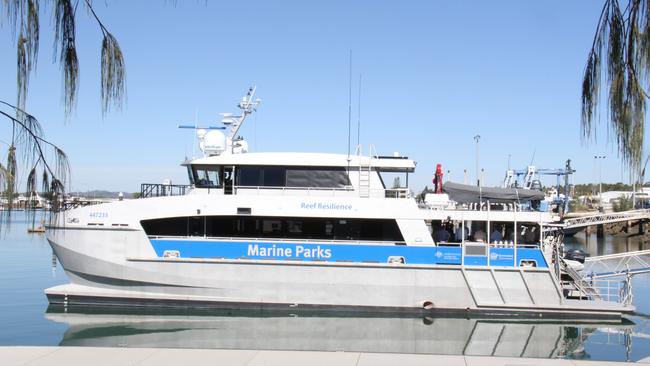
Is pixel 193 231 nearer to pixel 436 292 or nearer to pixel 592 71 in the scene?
pixel 436 292

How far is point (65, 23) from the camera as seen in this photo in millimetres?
4066

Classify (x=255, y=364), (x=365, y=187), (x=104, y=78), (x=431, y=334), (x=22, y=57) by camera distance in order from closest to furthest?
(x=22, y=57) < (x=104, y=78) < (x=255, y=364) < (x=431, y=334) < (x=365, y=187)

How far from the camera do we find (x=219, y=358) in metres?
6.37

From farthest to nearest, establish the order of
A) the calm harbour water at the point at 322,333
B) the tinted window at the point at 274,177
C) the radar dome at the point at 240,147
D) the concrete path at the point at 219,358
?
the radar dome at the point at 240,147 → the tinted window at the point at 274,177 → the calm harbour water at the point at 322,333 → the concrete path at the point at 219,358

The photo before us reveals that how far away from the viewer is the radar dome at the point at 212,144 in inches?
644

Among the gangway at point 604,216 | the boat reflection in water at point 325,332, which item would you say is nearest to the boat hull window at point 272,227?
the boat reflection in water at point 325,332

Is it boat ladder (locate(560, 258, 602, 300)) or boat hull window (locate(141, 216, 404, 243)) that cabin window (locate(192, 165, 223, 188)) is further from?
boat ladder (locate(560, 258, 602, 300))

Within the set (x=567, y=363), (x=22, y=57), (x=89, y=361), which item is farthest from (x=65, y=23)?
(x=567, y=363)

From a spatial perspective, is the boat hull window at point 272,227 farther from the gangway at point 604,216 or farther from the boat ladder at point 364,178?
the gangway at point 604,216

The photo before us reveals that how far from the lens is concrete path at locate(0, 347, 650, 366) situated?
241 inches

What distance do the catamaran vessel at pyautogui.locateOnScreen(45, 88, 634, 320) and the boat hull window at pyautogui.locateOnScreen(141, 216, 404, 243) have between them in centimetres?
2

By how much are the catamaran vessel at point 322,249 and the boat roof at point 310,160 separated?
5 cm

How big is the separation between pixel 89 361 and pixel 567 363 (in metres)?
4.82

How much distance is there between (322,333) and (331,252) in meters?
2.04
